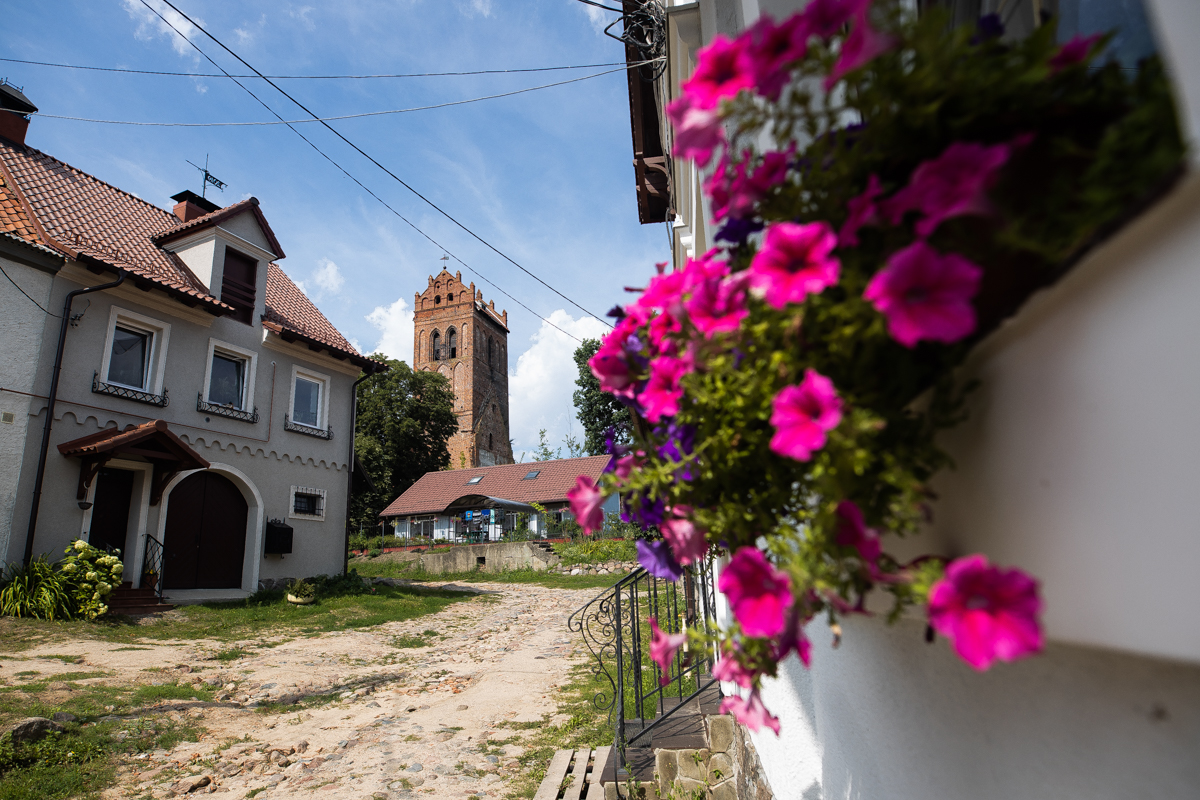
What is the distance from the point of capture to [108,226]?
12.5 metres

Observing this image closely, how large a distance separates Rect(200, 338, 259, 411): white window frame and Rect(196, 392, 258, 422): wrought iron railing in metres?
0.13

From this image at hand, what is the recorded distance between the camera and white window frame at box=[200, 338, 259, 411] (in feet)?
41.0

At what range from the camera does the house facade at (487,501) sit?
28.3m

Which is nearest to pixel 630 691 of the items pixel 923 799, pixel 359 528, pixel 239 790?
pixel 239 790

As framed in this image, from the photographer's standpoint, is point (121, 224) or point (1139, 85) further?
point (121, 224)

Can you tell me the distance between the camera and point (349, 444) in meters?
15.6

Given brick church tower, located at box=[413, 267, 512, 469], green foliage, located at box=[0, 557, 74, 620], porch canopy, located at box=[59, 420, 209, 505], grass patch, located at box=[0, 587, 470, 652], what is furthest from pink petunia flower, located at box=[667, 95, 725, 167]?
brick church tower, located at box=[413, 267, 512, 469]

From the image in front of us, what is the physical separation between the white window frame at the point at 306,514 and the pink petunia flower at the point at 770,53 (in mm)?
14986

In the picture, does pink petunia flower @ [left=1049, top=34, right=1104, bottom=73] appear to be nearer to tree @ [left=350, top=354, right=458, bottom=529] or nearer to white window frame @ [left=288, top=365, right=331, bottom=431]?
white window frame @ [left=288, top=365, right=331, bottom=431]

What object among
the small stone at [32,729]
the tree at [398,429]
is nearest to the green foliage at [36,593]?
the small stone at [32,729]

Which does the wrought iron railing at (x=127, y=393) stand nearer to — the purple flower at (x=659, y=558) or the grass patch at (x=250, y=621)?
the grass patch at (x=250, y=621)

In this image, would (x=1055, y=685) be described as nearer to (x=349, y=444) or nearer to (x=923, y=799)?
(x=923, y=799)

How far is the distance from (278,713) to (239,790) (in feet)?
5.95

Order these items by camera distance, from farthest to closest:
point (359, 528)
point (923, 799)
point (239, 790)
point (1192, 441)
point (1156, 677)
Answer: point (359, 528), point (239, 790), point (923, 799), point (1156, 677), point (1192, 441)
